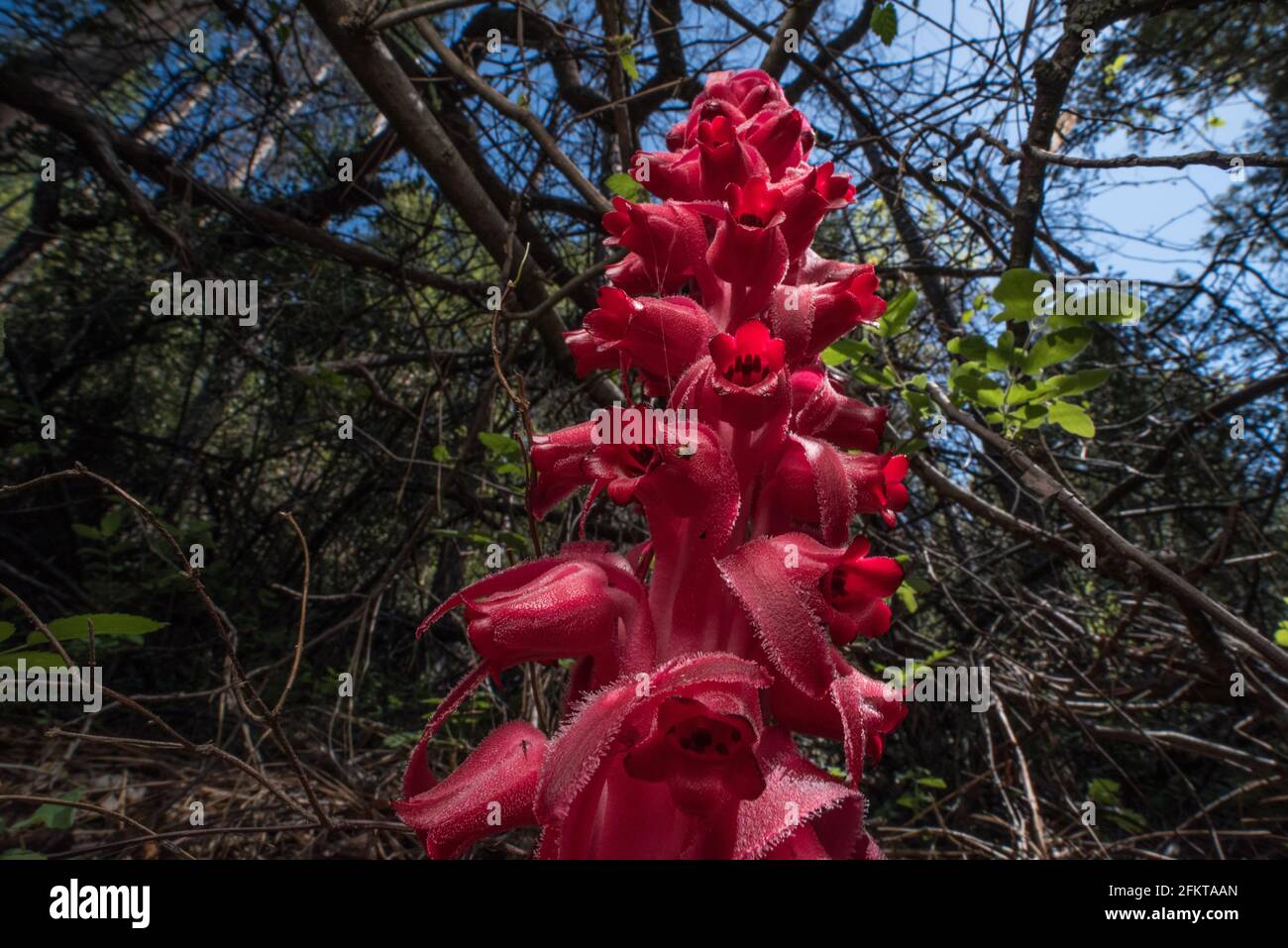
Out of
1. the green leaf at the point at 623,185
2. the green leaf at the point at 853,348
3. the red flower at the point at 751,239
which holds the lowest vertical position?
the red flower at the point at 751,239

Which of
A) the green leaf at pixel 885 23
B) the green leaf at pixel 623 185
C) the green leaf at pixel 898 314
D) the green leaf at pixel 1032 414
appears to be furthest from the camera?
the green leaf at pixel 885 23

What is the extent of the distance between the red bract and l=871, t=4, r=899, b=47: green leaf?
1.23 metres

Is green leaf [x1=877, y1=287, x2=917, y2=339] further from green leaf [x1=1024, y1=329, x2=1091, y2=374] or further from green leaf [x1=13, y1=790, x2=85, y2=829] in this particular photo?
green leaf [x1=13, y1=790, x2=85, y2=829]

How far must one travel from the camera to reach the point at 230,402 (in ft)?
11.7

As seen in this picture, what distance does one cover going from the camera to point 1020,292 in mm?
1307

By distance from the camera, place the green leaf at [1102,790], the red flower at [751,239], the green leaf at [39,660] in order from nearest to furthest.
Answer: the red flower at [751,239] < the green leaf at [39,660] < the green leaf at [1102,790]

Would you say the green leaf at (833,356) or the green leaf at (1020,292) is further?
the green leaf at (833,356)

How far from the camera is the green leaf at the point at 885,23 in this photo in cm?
187

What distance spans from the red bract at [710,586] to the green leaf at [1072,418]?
28.7 inches

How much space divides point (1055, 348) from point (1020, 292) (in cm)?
14
